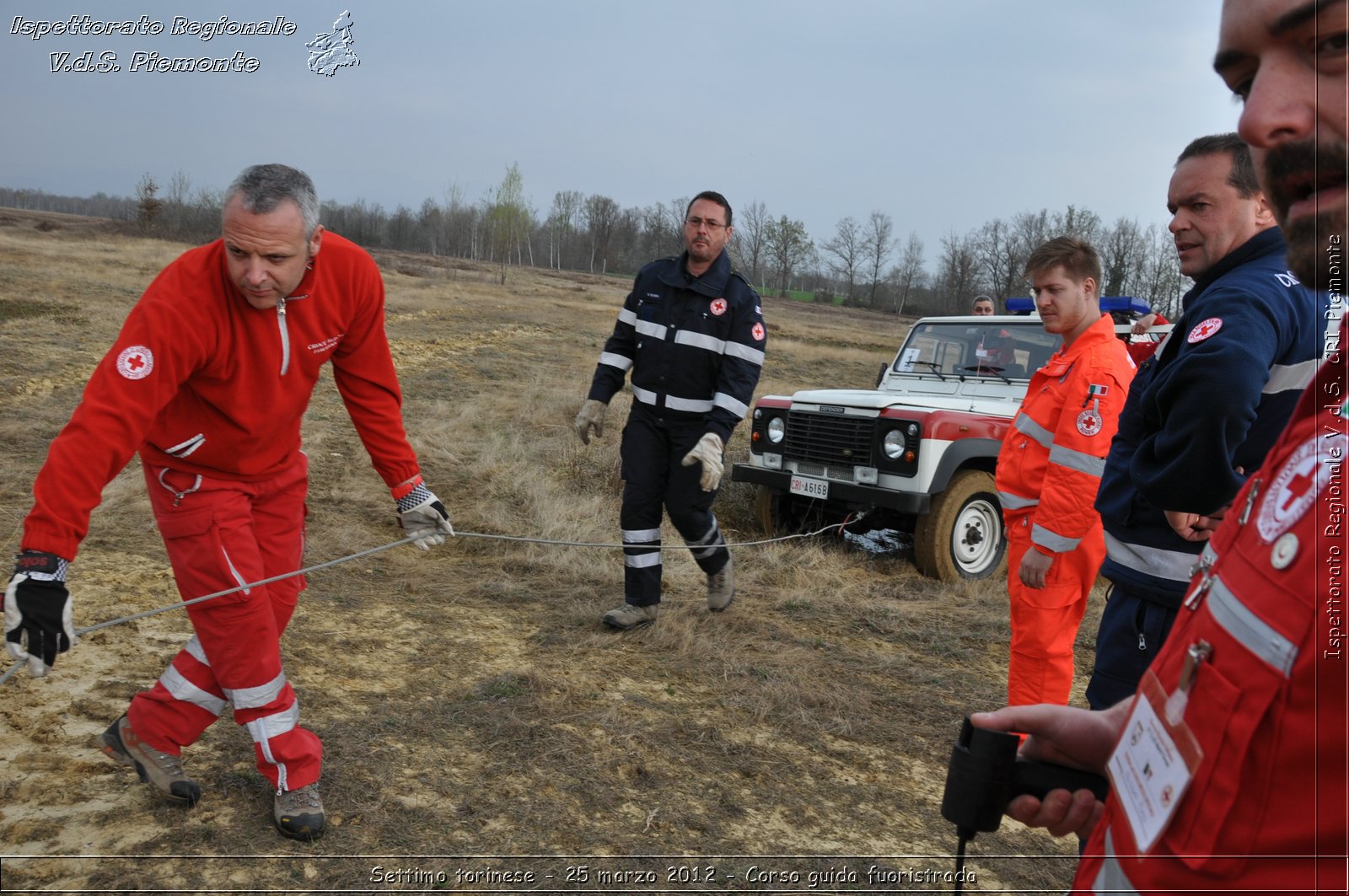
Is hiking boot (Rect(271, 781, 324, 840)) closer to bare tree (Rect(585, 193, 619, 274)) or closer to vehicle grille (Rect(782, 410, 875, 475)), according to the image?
vehicle grille (Rect(782, 410, 875, 475))

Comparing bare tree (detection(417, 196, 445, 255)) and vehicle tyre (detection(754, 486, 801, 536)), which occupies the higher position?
bare tree (detection(417, 196, 445, 255))

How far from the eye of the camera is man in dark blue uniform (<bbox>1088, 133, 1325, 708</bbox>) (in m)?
2.09

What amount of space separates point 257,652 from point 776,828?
1700 millimetres

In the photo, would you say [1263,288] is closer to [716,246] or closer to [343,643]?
[716,246]

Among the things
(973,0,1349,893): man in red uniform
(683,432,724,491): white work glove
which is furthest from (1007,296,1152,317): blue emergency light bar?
(973,0,1349,893): man in red uniform

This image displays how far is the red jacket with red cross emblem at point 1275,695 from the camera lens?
2.67ft

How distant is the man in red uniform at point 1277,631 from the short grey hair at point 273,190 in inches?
87.9

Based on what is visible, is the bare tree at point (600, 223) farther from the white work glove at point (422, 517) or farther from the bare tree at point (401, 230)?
the white work glove at point (422, 517)

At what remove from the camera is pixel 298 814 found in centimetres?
267

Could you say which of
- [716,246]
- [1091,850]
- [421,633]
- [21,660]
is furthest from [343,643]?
[1091,850]

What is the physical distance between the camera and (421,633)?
175 inches

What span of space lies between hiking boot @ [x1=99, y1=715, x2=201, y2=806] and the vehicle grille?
14.8ft

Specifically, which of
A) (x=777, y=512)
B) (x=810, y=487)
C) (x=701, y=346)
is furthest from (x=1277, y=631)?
(x=777, y=512)

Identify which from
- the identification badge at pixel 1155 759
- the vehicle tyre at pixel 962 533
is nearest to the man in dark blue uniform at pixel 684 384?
the vehicle tyre at pixel 962 533
